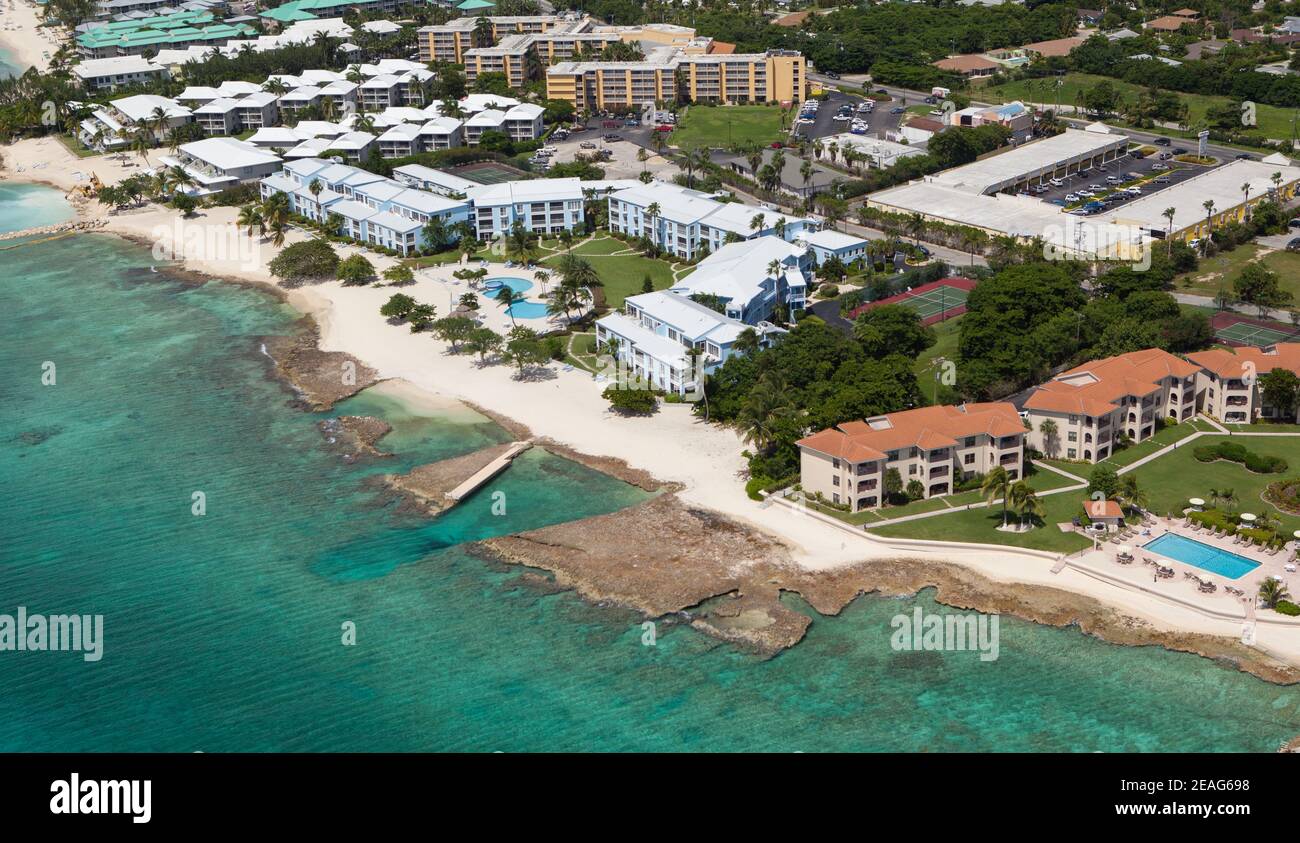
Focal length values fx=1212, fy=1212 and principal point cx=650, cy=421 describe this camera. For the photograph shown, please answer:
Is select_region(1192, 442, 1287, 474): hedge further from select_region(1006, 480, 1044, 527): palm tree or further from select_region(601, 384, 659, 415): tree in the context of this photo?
select_region(601, 384, 659, 415): tree

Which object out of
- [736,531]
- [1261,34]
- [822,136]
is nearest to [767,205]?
[822,136]

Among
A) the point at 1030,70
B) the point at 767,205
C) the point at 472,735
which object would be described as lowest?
the point at 472,735

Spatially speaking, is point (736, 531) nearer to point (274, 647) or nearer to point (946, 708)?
point (946, 708)

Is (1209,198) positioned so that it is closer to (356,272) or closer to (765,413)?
(765,413)

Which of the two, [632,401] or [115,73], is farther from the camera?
[115,73]

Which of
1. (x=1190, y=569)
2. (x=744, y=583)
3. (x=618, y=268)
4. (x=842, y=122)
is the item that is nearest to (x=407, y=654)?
(x=744, y=583)
